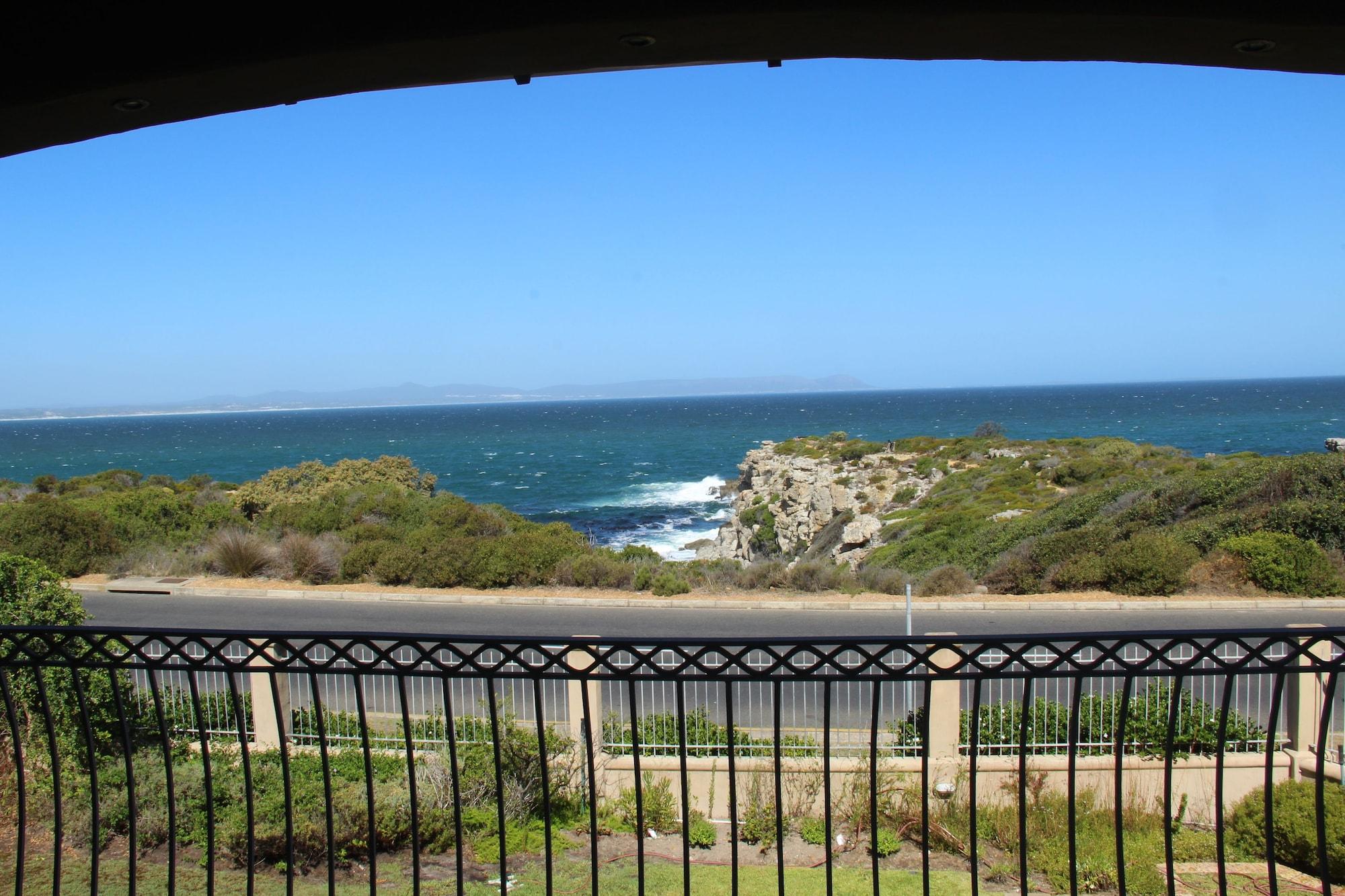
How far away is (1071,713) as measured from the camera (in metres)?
3.18

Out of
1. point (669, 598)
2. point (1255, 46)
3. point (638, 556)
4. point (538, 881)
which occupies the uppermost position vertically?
point (1255, 46)

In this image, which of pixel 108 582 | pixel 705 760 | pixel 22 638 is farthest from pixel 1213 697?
pixel 108 582

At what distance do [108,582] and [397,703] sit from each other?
1351 centimetres

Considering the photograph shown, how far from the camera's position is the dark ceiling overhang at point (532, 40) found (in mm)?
2865

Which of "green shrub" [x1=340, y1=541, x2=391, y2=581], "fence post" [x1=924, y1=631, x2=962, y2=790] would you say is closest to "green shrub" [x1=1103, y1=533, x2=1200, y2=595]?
"fence post" [x1=924, y1=631, x2=962, y2=790]

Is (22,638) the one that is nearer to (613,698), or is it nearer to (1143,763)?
(613,698)

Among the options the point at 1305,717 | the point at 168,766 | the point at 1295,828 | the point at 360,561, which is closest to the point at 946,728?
the point at 1295,828

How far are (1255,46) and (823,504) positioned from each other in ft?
111

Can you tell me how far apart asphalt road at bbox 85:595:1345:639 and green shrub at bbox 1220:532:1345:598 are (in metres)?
1.07

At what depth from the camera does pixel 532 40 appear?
3.02 meters

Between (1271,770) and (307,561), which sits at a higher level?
(1271,770)

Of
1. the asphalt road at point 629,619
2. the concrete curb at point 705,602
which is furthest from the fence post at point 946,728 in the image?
the concrete curb at point 705,602

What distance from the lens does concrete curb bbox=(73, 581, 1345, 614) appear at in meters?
15.8

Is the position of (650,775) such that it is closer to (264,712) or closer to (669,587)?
(264,712)
